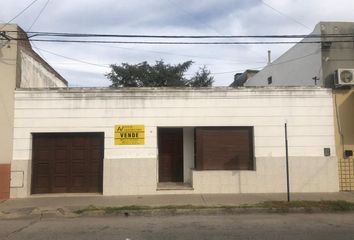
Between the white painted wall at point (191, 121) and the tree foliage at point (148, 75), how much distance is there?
22.9 meters

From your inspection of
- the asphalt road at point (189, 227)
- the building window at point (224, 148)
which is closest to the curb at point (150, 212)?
the asphalt road at point (189, 227)

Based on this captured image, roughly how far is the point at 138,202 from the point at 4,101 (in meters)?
6.16

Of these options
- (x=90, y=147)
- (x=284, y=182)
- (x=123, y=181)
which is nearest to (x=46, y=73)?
(x=90, y=147)

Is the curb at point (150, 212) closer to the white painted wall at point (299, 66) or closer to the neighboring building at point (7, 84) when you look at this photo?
the neighboring building at point (7, 84)

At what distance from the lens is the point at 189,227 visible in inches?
391

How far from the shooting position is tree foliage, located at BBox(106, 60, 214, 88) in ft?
128

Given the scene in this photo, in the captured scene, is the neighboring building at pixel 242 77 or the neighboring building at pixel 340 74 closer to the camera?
the neighboring building at pixel 340 74

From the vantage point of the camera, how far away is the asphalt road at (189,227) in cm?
891

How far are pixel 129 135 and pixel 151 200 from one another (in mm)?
2812

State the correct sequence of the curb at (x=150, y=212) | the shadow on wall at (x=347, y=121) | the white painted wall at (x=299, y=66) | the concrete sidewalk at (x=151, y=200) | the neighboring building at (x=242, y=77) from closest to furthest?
the curb at (x=150, y=212)
the concrete sidewalk at (x=151, y=200)
the shadow on wall at (x=347, y=121)
the white painted wall at (x=299, y=66)
the neighboring building at (x=242, y=77)

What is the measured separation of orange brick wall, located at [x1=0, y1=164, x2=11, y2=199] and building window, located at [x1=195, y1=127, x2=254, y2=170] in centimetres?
671

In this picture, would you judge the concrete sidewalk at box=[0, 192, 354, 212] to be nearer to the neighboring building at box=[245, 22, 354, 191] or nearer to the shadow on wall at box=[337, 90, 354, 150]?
the neighboring building at box=[245, 22, 354, 191]

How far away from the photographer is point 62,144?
15750 mm

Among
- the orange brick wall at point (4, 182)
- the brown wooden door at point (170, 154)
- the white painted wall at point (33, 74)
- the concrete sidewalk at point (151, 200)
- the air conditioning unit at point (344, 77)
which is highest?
the white painted wall at point (33, 74)
